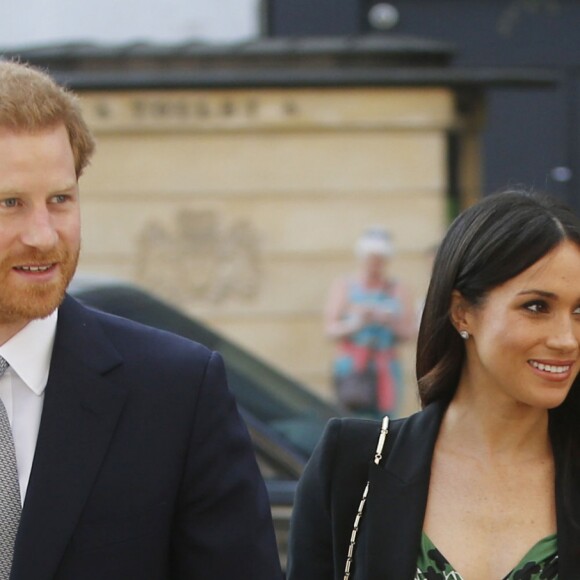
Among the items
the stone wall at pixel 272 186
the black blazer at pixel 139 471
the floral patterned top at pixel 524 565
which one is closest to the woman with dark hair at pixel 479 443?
the floral patterned top at pixel 524 565

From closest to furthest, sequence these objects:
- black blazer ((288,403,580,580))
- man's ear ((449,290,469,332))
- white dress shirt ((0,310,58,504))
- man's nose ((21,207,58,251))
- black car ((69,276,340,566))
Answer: man's nose ((21,207,58,251))
white dress shirt ((0,310,58,504))
black blazer ((288,403,580,580))
man's ear ((449,290,469,332))
black car ((69,276,340,566))

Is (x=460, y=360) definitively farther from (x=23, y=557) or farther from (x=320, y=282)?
(x=320, y=282)

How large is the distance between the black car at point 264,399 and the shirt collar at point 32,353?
2.03 meters

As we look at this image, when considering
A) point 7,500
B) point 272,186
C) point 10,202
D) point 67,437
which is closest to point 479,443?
point 67,437

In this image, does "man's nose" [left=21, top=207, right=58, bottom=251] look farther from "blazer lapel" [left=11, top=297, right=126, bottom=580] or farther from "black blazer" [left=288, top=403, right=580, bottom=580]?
"black blazer" [left=288, top=403, right=580, bottom=580]

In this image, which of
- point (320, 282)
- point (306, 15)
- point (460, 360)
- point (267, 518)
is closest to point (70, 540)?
point (267, 518)

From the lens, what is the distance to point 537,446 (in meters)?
3.41

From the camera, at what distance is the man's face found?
2.93m

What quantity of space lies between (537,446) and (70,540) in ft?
3.25

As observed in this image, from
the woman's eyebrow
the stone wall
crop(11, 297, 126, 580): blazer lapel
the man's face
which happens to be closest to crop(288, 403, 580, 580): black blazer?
the woman's eyebrow

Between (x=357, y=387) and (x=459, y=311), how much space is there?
638cm

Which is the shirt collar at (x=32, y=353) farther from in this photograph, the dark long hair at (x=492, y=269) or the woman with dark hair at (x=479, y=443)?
the dark long hair at (x=492, y=269)

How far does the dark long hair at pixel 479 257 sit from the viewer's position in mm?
3318

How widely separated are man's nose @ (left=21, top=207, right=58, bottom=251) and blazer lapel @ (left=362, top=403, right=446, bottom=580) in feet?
2.87
